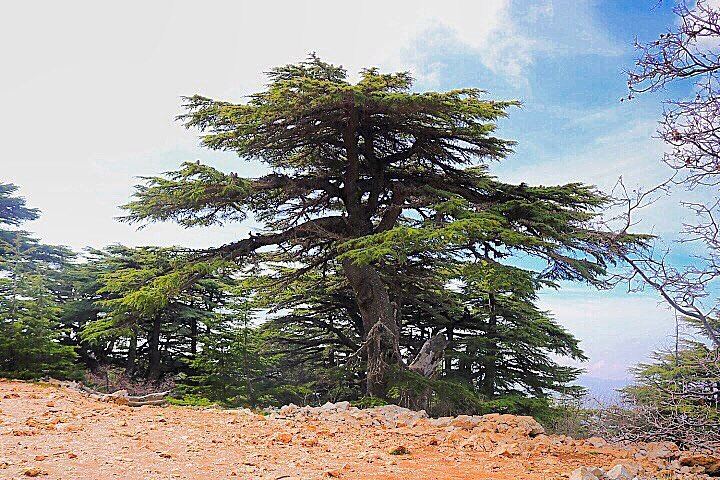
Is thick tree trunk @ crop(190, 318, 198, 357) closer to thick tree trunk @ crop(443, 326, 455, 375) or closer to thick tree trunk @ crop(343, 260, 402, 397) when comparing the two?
thick tree trunk @ crop(443, 326, 455, 375)

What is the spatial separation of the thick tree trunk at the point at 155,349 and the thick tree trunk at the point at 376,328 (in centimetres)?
804

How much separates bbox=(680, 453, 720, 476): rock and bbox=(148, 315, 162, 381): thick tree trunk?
14510 millimetres

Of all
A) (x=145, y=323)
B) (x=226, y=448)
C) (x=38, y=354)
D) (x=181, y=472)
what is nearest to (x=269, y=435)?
(x=226, y=448)

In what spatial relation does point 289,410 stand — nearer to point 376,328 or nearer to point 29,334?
point 376,328

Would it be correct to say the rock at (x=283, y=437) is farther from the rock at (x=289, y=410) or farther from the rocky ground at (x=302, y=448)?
the rock at (x=289, y=410)

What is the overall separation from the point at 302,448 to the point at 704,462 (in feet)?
12.9

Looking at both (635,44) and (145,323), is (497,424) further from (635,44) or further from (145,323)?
(145,323)

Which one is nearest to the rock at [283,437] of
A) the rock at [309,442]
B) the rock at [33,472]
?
the rock at [309,442]

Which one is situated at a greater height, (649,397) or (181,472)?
(649,397)

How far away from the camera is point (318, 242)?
12.8 m

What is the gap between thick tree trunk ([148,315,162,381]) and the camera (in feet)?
56.0

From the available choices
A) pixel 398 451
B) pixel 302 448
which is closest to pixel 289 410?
pixel 302 448

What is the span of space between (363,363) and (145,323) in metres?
7.73

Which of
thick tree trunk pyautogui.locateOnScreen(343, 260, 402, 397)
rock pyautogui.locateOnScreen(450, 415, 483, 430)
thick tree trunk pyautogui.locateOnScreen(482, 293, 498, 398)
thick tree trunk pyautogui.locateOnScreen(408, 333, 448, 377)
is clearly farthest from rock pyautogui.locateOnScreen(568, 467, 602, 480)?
thick tree trunk pyautogui.locateOnScreen(482, 293, 498, 398)
